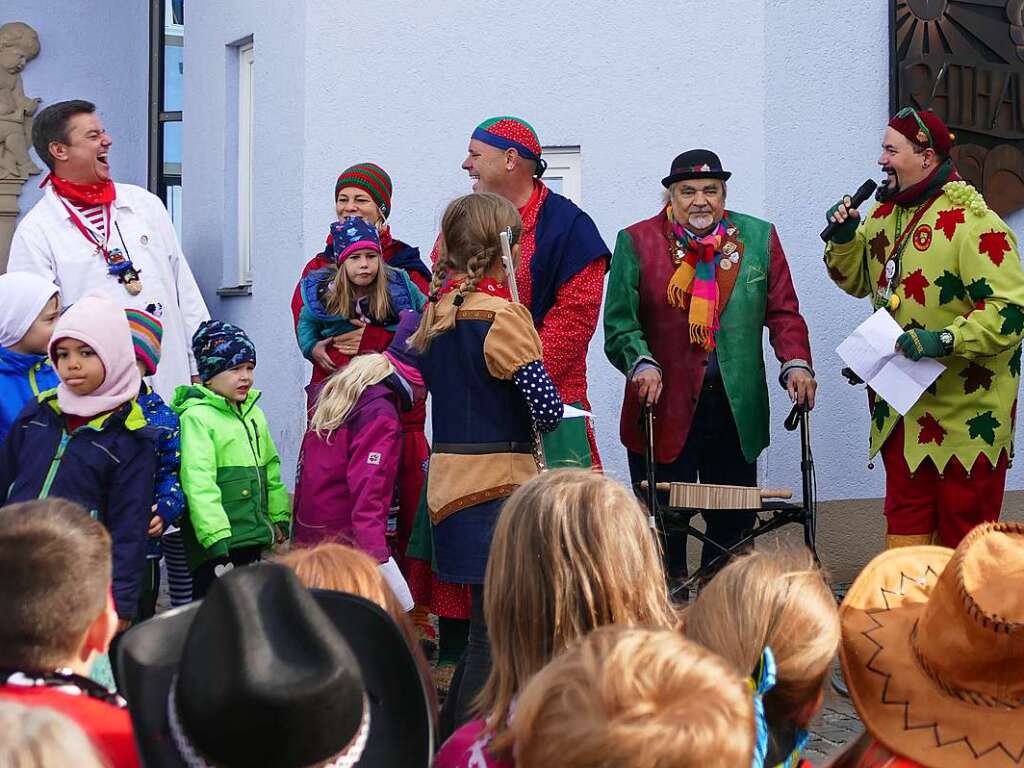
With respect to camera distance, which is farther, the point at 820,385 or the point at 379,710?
the point at 820,385

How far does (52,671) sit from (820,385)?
595cm

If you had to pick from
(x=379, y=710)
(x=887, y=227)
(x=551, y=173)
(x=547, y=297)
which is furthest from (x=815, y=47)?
(x=379, y=710)

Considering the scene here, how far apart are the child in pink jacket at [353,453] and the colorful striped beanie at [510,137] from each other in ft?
2.94

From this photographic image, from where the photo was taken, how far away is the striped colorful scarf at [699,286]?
19.2ft

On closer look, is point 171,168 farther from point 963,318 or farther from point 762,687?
point 762,687

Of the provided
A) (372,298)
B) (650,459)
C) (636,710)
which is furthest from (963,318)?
(636,710)

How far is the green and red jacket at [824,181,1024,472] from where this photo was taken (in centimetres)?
543

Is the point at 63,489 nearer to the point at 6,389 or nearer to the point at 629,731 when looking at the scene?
the point at 6,389

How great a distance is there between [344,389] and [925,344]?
2131 mm

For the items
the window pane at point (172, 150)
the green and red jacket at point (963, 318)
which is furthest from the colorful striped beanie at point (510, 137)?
the window pane at point (172, 150)

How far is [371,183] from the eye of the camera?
5.96 metres

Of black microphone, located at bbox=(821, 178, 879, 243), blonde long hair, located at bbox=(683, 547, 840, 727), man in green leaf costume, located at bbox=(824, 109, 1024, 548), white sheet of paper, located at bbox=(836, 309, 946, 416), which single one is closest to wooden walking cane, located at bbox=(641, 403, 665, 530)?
white sheet of paper, located at bbox=(836, 309, 946, 416)

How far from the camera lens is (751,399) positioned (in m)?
5.88

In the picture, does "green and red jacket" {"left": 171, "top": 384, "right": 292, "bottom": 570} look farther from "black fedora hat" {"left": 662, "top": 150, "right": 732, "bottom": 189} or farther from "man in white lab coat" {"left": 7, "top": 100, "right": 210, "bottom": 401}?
"black fedora hat" {"left": 662, "top": 150, "right": 732, "bottom": 189}
